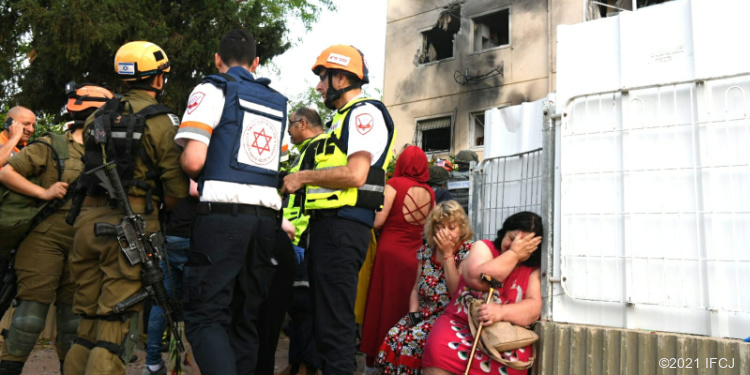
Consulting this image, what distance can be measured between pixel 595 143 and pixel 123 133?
2598 mm

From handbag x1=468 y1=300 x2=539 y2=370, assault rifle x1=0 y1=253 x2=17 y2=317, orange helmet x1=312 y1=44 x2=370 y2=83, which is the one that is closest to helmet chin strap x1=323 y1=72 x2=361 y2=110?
orange helmet x1=312 y1=44 x2=370 y2=83

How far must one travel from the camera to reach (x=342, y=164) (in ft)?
12.2

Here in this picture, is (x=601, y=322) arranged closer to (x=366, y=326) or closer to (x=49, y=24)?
(x=366, y=326)

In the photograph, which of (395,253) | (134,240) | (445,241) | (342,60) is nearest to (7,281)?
(134,240)

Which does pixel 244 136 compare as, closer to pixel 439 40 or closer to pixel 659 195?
pixel 659 195

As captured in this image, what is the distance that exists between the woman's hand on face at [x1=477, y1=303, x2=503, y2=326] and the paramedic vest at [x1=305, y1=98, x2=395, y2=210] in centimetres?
88

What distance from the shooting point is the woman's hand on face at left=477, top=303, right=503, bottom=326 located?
3.60 metres

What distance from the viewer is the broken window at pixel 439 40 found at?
19.2m

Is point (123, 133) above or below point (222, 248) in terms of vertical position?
above

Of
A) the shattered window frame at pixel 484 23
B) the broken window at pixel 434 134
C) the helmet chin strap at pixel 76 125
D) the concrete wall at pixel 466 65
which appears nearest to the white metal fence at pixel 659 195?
the helmet chin strap at pixel 76 125

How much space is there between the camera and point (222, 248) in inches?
124

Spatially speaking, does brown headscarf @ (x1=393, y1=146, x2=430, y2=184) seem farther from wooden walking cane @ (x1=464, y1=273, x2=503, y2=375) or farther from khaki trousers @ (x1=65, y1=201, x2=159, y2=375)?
khaki trousers @ (x1=65, y1=201, x2=159, y2=375)

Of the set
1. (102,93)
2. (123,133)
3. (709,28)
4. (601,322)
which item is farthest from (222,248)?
(709,28)

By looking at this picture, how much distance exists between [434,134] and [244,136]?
16137mm
